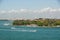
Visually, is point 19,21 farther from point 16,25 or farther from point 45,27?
point 45,27

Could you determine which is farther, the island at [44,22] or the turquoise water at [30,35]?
the island at [44,22]

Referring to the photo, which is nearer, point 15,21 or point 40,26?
point 40,26

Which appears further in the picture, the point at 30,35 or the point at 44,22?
the point at 44,22

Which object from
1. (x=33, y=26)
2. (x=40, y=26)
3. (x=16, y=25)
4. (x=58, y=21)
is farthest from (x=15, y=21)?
(x=58, y=21)

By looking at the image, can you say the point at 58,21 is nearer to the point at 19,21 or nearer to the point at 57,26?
the point at 57,26

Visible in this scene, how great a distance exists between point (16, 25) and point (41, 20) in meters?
4.85

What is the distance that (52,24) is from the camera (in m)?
32.7

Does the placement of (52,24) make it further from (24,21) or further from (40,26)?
(24,21)

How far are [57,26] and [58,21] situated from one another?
1631mm

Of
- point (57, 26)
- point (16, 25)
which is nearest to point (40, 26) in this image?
point (57, 26)

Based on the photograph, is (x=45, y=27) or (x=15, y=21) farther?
(x=15, y=21)

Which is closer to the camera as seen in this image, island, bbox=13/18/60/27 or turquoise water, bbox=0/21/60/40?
turquoise water, bbox=0/21/60/40

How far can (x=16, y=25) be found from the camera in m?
35.5

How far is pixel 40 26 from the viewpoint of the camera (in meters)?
32.4
